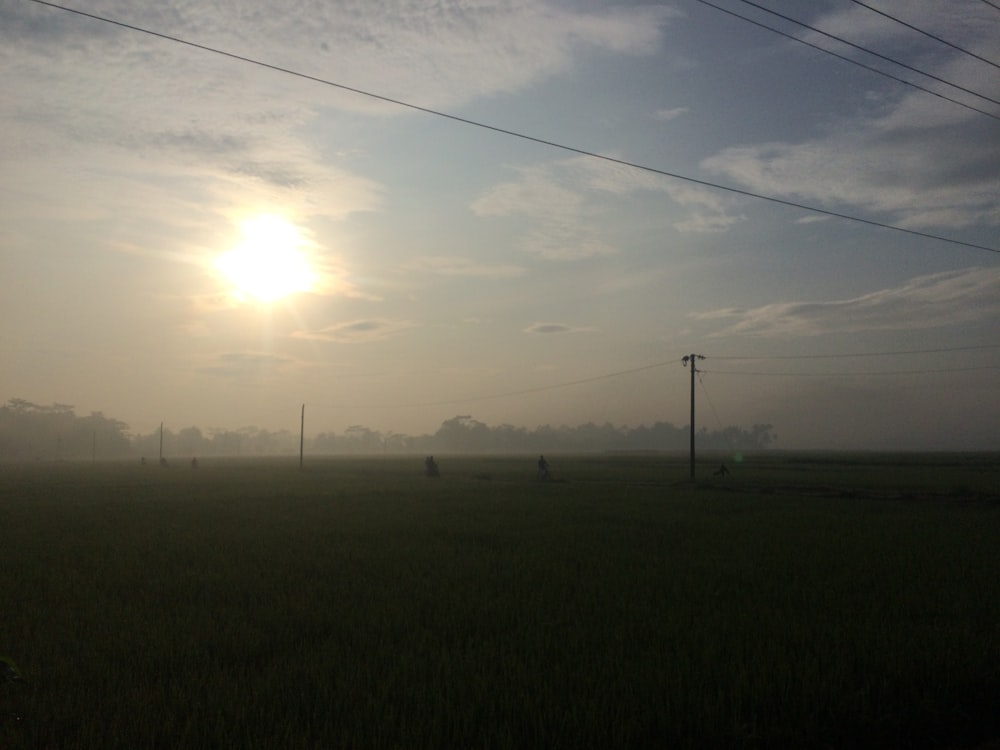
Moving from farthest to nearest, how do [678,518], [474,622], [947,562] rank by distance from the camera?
[678,518] → [947,562] → [474,622]

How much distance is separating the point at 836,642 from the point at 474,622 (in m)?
4.13

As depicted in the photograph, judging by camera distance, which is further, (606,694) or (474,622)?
(474,622)

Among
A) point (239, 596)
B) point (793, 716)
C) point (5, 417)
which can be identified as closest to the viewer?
point (793, 716)

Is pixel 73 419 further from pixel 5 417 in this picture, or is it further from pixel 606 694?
pixel 606 694

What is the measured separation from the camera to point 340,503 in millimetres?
27344

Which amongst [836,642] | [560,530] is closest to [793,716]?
[836,642]

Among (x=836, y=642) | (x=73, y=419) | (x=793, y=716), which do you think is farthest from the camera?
(x=73, y=419)

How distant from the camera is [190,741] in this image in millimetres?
5023

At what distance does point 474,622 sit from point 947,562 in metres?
9.37

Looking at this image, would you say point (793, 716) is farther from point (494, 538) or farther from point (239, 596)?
point (494, 538)

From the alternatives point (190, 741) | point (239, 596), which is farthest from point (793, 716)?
point (239, 596)

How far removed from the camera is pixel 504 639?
25.2 feet

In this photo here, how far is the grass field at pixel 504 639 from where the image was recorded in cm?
540

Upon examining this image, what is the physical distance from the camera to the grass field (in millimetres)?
5398
